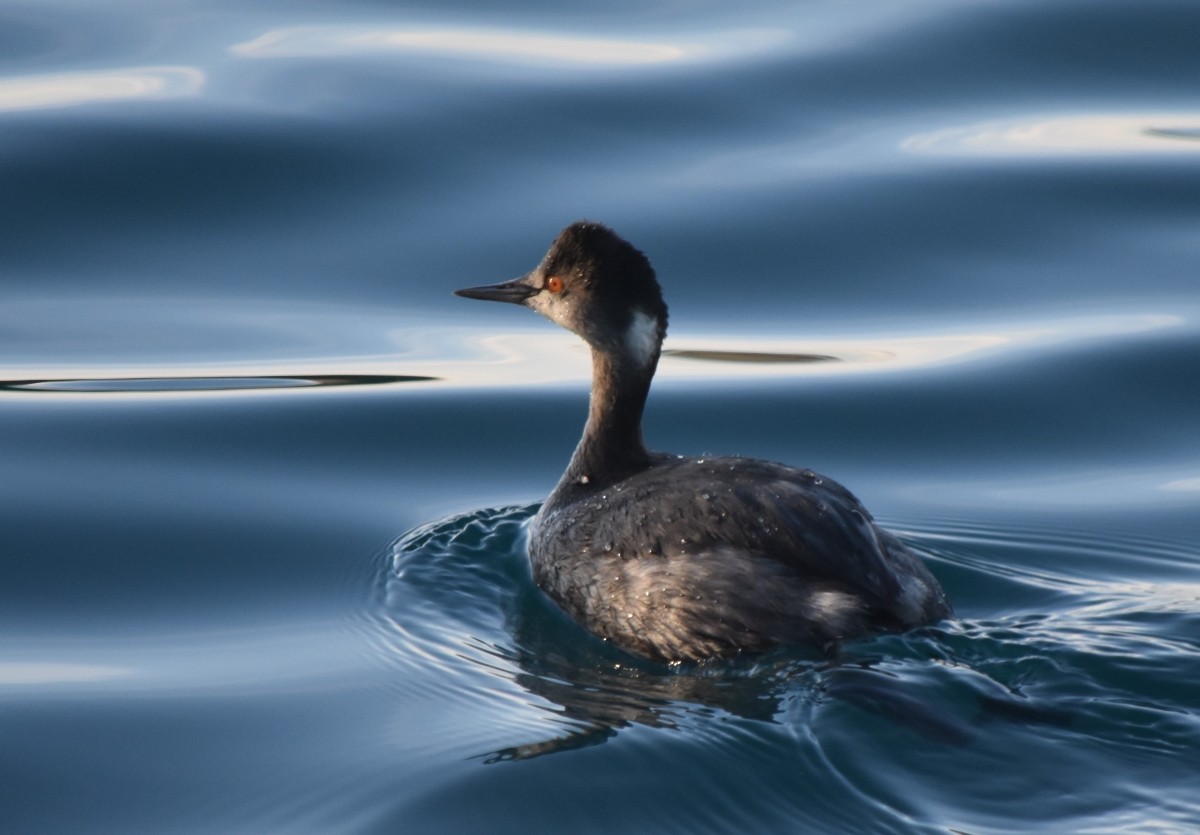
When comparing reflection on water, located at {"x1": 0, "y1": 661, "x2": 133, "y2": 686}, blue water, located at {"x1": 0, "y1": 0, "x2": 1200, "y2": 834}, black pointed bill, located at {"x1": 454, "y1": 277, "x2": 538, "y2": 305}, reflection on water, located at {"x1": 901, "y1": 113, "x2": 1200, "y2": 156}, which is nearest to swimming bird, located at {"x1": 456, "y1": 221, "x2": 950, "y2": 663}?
blue water, located at {"x1": 0, "y1": 0, "x2": 1200, "y2": 834}

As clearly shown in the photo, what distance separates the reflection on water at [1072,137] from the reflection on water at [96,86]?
209 inches

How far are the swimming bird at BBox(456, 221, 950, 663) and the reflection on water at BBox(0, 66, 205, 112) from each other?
19.3 ft

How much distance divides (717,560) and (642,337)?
154 cm

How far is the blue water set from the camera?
5750 millimetres

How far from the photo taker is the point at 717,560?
671cm

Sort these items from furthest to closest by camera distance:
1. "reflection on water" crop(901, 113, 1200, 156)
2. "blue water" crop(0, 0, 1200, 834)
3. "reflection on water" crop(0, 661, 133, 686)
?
"reflection on water" crop(901, 113, 1200, 156) → "reflection on water" crop(0, 661, 133, 686) → "blue water" crop(0, 0, 1200, 834)

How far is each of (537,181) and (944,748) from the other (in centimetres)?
660

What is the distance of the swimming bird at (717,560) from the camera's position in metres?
6.55

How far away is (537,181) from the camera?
1155 cm

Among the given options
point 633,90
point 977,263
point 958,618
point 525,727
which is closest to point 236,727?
point 525,727

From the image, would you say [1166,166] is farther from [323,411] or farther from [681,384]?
[323,411]

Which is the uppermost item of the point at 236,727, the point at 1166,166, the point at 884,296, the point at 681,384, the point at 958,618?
the point at 1166,166

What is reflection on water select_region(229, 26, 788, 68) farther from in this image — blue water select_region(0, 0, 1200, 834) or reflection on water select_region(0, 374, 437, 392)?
reflection on water select_region(0, 374, 437, 392)

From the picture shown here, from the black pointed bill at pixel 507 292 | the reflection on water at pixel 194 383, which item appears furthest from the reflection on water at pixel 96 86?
the black pointed bill at pixel 507 292
